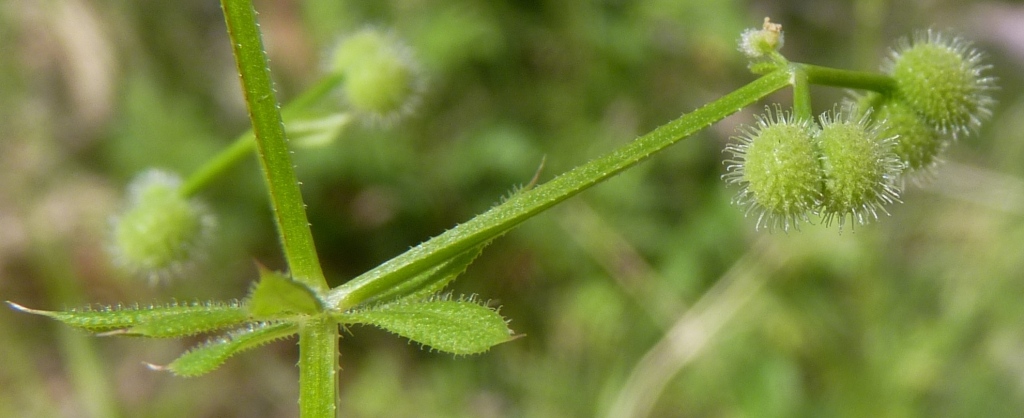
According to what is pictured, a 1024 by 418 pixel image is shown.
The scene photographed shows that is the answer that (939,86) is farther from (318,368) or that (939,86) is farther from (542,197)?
(318,368)

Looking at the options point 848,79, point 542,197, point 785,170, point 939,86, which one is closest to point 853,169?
point 785,170

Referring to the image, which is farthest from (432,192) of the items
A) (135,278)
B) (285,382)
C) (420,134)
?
(135,278)

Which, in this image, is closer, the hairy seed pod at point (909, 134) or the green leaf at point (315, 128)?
the hairy seed pod at point (909, 134)

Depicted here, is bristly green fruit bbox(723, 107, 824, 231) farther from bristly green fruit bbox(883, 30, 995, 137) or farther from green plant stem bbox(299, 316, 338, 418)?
green plant stem bbox(299, 316, 338, 418)

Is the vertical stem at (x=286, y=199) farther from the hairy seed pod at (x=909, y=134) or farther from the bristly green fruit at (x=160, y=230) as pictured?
the hairy seed pod at (x=909, y=134)

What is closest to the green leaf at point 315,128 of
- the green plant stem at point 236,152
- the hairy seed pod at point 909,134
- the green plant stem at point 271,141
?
the green plant stem at point 236,152

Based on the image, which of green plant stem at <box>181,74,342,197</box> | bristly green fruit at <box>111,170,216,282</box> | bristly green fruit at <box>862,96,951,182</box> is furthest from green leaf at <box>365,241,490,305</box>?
bristly green fruit at <box>111,170,216,282</box>

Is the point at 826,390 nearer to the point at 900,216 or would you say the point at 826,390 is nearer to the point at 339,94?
the point at 900,216
